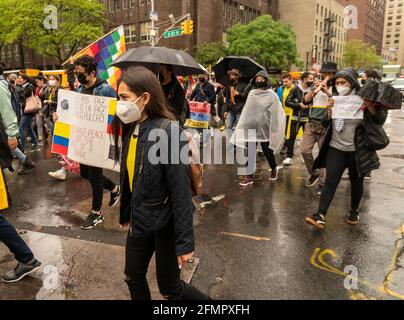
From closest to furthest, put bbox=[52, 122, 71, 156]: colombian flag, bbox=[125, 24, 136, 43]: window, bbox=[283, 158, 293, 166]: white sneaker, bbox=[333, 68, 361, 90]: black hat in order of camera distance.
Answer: bbox=[333, 68, 361, 90]: black hat → bbox=[52, 122, 71, 156]: colombian flag → bbox=[283, 158, 293, 166]: white sneaker → bbox=[125, 24, 136, 43]: window

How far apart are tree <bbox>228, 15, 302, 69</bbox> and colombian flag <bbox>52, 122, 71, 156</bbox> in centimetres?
4179

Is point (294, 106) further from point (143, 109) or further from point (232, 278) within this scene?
point (143, 109)

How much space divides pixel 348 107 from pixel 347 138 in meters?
0.38

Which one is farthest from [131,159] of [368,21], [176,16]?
[368,21]

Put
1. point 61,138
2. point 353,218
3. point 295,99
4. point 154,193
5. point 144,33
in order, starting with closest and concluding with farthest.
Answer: point 154,193 < point 353,218 < point 61,138 < point 295,99 < point 144,33

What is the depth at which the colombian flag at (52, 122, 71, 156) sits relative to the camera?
539 centimetres

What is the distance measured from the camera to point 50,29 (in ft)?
106

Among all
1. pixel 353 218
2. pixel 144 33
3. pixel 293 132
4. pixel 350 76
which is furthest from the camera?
pixel 144 33

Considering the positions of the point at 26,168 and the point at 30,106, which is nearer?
the point at 26,168

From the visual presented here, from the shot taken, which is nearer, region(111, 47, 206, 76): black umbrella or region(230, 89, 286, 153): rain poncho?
region(111, 47, 206, 76): black umbrella

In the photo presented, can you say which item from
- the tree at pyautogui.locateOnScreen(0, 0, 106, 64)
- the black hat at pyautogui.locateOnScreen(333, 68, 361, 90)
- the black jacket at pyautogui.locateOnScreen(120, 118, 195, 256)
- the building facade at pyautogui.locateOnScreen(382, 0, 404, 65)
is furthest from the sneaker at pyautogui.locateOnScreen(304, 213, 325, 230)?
the building facade at pyautogui.locateOnScreen(382, 0, 404, 65)

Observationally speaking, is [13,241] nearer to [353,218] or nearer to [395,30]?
[353,218]

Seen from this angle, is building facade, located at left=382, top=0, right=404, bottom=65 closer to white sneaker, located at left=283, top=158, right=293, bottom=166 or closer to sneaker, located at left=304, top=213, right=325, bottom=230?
white sneaker, located at left=283, top=158, right=293, bottom=166

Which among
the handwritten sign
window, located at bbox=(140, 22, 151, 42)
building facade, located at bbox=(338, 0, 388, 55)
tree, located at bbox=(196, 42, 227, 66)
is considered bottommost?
the handwritten sign
